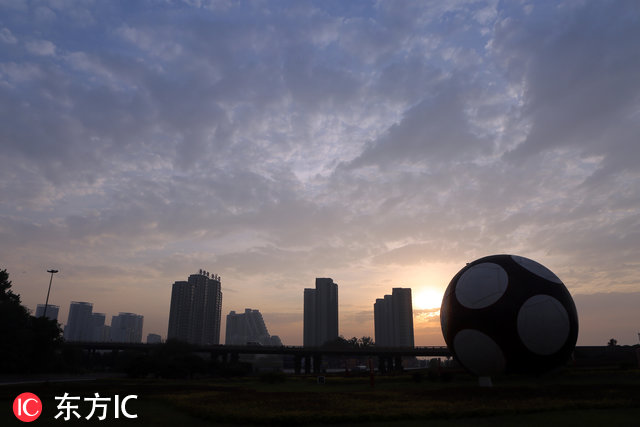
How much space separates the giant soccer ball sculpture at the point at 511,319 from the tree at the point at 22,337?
5064 cm

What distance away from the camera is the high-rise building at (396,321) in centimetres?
17150

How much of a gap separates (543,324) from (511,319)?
4.09 ft

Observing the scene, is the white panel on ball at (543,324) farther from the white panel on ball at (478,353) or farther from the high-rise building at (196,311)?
the high-rise building at (196,311)

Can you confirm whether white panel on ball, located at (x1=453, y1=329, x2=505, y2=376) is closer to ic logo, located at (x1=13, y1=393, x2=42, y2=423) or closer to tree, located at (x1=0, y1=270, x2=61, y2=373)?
ic logo, located at (x1=13, y1=393, x2=42, y2=423)

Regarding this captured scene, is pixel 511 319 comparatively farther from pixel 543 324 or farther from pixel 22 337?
pixel 22 337

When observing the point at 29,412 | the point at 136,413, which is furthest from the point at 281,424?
the point at 29,412

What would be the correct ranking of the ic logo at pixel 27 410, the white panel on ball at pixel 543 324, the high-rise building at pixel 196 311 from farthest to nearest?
1. the high-rise building at pixel 196 311
2. the white panel on ball at pixel 543 324
3. the ic logo at pixel 27 410

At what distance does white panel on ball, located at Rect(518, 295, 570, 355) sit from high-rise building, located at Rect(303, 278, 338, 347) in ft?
542

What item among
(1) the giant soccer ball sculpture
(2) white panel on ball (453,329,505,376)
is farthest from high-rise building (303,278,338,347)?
(1) the giant soccer ball sculpture

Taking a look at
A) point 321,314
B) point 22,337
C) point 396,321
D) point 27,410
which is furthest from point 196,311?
point 27,410

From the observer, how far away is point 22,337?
154ft

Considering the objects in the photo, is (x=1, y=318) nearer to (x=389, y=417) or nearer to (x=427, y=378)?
(x=427, y=378)

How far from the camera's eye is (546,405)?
10227 millimetres

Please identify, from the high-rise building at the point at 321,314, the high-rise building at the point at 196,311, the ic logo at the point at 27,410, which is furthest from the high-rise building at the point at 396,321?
the ic logo at the point at 27,410
